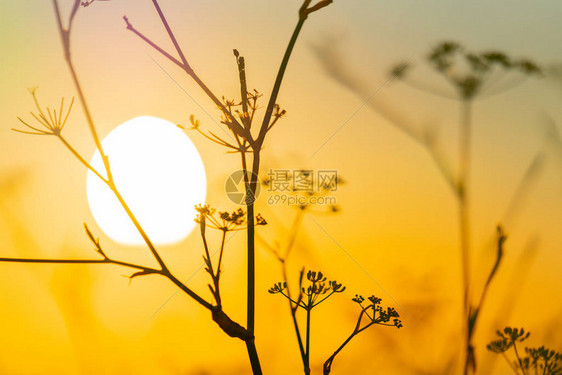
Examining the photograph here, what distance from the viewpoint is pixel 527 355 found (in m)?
1.08

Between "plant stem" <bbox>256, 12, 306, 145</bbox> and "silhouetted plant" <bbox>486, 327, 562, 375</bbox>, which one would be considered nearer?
"plant stem" <bbox>256, 12, 306, 145</bbox>

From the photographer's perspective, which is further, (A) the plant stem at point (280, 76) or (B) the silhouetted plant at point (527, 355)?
(B) the silhouetted plant at point (527, 355)

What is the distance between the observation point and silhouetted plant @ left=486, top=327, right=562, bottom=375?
980 mm

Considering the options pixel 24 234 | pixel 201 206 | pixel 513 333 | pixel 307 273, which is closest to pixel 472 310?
pixel 513 333

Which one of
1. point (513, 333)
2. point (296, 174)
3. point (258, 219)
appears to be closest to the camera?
point (258, 219)

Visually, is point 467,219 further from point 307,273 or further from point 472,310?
point 307,273

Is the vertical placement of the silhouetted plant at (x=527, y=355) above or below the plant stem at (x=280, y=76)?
below

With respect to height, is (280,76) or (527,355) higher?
(280,76)

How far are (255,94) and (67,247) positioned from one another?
71 centimetres

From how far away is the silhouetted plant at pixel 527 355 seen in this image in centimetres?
98

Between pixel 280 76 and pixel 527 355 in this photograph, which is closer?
pixel 280 76

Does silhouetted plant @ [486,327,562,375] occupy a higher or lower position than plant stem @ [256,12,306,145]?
lower

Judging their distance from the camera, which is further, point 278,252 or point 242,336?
point 278,252

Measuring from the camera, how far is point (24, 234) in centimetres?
123
